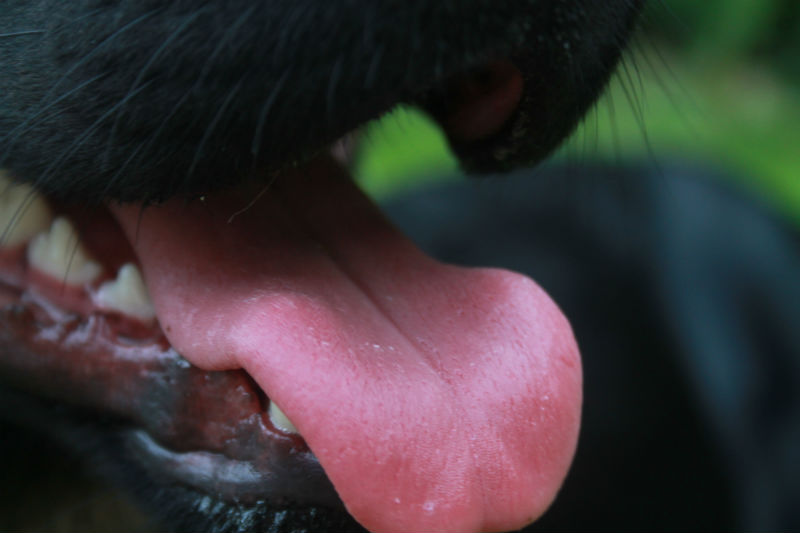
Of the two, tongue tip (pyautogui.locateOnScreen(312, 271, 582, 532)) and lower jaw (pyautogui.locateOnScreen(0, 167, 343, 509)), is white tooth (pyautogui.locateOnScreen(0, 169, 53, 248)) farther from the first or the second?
tongue tip (pyautogui.locateOnScreen(312, 271, 582, 532))

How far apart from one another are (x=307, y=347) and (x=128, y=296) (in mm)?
258

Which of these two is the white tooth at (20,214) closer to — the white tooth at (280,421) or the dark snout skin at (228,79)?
the dark snout skin at (228,79)

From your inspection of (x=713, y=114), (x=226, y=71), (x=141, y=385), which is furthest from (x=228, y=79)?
(x=713, y=114)

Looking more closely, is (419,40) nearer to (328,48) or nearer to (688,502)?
(328,48)

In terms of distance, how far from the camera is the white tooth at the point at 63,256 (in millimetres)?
885

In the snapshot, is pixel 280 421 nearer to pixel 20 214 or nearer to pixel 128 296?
pixel 128 296

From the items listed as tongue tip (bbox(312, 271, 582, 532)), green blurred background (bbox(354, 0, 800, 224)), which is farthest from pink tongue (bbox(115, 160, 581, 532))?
green blurred background (bbox(354, 0, 800, 224))

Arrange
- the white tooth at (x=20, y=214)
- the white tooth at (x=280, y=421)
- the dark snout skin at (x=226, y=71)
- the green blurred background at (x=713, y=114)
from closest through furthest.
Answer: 1. the dark snout skin at (x=226, y=71)
2. the white tooth at (x=280, y=421)
3. the white tooth at (x=20, y=214)
4. the green blurred background at (x=713, y=114)

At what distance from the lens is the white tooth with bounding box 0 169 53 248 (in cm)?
86

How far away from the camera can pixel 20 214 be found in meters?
0.88

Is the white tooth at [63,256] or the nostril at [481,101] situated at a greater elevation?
the nostril at [481,101]

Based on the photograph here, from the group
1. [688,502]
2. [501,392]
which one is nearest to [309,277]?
[501,392]

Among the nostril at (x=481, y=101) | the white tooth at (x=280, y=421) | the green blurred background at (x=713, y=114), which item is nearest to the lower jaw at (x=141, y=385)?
the white tooth at (x=280, y=421)

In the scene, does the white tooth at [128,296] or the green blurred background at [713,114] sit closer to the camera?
the white tooth at [128,296]
